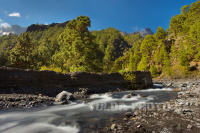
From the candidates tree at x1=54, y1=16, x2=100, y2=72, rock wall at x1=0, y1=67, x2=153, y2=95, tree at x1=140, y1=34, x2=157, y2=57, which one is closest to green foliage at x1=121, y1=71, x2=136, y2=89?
rock wall at x1=0, y1=67, x2=153, y2=95

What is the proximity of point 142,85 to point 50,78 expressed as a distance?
15.8 metres

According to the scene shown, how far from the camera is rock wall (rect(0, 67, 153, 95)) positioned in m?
11.8

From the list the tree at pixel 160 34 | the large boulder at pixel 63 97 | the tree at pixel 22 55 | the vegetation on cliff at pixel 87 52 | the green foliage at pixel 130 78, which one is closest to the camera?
the large boulder at pixel 63 97

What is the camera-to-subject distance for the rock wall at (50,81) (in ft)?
38.6

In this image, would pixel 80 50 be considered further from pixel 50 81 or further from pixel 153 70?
pixel 153 70

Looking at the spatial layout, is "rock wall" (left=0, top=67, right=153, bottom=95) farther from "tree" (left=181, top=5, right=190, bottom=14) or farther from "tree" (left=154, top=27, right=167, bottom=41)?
"tree" (left=181, top=5, right=190, bottom=14)

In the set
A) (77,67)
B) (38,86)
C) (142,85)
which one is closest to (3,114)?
(38,86)

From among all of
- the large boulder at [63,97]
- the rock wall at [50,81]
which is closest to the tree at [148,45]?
the rock wall at [50,81]

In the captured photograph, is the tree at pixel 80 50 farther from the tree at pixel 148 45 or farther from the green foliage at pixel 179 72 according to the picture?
the tree at pixel 148 45

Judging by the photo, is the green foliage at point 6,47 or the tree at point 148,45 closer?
the green foliage at point 6,47

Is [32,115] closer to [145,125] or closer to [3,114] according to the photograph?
[3,114]

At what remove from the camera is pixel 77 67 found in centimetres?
2064

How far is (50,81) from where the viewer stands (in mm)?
13938

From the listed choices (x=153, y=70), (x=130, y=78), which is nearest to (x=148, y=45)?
(x=153, y=70)
